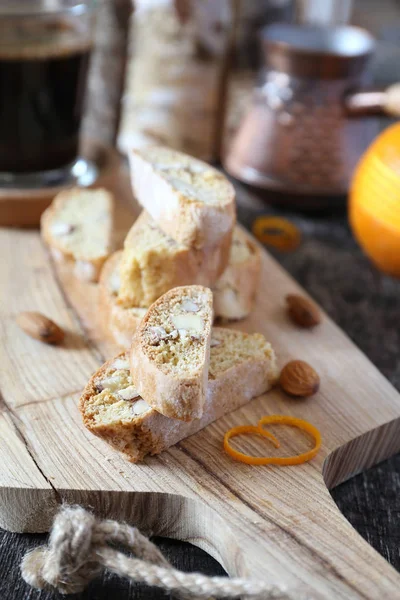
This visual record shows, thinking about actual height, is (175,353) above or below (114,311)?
above

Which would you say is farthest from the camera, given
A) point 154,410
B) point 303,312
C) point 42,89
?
point 42,89

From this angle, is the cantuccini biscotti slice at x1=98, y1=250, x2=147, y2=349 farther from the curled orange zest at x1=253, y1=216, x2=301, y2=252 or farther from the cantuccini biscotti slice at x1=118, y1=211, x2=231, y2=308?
the curled orange zest at x1=253, y1=216, x2=301, y2=252

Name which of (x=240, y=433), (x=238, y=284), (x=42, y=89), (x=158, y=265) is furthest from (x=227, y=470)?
(x=42, y=89)

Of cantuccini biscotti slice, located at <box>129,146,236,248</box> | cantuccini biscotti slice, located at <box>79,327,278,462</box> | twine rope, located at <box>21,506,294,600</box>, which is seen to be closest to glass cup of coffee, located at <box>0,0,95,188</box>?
cantuccini biscotti slice, located at <box>129,146,236,248</box>

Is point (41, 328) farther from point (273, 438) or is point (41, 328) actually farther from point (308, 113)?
point (308, 113)

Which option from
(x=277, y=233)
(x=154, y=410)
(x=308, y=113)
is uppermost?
(x=308, y=113)

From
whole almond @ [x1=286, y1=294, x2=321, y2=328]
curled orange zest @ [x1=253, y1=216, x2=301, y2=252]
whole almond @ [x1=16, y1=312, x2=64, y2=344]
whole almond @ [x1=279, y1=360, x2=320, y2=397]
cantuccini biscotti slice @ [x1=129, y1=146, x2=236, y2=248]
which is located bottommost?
curled orange zest @ [x1=253, y1=216, x2=301, y2=252]

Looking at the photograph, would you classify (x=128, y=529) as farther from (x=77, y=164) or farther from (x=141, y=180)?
(x=77, y=164)

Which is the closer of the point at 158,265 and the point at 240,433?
the point at 240,433
